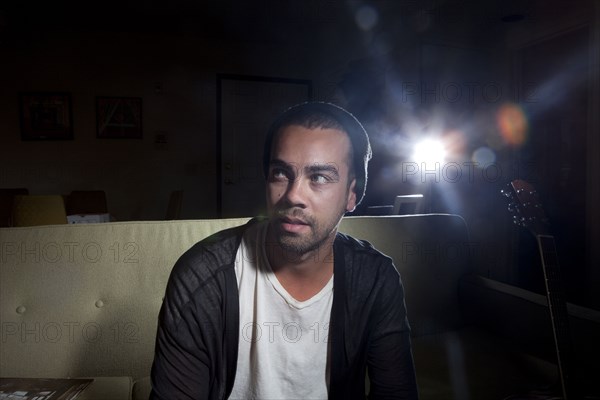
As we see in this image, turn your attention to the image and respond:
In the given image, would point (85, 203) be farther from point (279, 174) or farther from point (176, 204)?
point (279, 174)

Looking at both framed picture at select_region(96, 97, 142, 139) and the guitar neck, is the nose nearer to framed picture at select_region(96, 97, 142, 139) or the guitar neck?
the guitar neck

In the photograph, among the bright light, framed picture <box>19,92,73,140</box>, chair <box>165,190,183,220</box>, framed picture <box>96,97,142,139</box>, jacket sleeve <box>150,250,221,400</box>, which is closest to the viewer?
jacket sleeve <box>150,250,221,400</box>

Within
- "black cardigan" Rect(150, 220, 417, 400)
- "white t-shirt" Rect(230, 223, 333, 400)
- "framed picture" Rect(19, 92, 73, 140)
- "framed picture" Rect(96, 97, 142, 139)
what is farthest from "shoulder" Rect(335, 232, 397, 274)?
"framed picture" Rect(19, 92, 73, 140)

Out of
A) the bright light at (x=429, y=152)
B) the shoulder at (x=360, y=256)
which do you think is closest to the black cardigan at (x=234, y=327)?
the shoulder at (x=360, y=256)

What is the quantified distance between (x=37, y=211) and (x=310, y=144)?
63.7 inches

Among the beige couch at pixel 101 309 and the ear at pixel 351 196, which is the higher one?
the ear at pixel 351 196

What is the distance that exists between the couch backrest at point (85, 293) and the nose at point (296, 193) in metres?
0.32

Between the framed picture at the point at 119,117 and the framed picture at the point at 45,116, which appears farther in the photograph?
the framed picture at the point at 119,117

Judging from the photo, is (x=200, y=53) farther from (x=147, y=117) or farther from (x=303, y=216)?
(x=303, y=216)

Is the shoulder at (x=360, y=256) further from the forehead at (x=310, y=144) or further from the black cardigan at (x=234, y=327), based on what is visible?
the forehead at (x=310, y=144)

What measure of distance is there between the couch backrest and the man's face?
31 centimetres

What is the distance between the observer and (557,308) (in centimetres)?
106

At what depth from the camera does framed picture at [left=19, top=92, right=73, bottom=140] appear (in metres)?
3.98

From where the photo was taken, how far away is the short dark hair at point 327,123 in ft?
3.05
